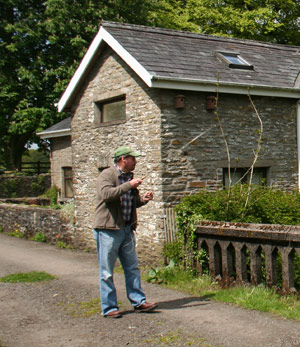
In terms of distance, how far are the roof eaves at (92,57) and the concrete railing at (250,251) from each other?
11.8 feet

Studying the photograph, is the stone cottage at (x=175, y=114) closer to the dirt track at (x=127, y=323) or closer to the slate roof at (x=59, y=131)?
the dirt track at (x=127, y=323)

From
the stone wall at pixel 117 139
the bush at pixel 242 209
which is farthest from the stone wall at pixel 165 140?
the bush at pixel 242 209

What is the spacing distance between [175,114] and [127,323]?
5557mm

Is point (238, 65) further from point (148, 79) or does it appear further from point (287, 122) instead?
point (148, 79)

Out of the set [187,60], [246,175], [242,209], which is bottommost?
[242,209]

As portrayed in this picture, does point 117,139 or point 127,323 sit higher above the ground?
point 117,139

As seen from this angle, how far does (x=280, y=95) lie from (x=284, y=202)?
3643mm

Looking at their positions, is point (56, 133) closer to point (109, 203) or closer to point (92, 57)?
point (92, 57)

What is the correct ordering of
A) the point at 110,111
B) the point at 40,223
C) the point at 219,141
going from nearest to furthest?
the point at 219,141, the point at 110,111, the point at 40,223

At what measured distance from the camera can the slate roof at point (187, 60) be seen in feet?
35.6

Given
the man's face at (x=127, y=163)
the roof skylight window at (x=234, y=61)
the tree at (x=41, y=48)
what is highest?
the tree at (x=41, y=48)

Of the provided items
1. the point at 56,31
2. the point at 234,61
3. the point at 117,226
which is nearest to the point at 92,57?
the point at 234,61

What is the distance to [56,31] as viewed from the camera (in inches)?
1020

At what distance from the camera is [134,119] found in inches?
451
